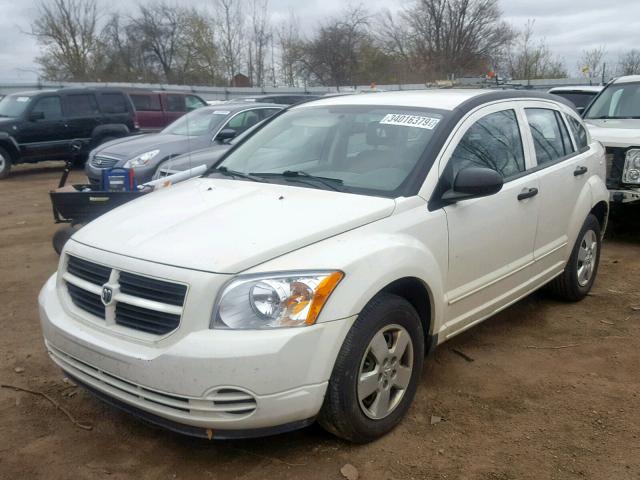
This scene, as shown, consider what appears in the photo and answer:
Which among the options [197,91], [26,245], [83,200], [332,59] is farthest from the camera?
[332,59]

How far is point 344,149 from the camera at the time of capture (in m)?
3.80

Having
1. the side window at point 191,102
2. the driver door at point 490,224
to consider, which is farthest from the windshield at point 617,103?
the side window at point 191,102

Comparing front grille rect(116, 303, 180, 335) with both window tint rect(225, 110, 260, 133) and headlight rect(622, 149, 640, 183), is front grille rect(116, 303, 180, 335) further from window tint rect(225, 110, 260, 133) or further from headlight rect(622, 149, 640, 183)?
window tint rect(225, 110, 260, 133)

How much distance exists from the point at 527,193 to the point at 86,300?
9.24ft

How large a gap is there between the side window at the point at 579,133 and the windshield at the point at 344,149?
75.9 inches

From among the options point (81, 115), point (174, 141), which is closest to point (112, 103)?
point (81, 115)

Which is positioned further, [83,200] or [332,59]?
[332,59]

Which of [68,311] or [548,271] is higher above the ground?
[68,311]

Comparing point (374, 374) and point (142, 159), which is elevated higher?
point (142, 159)

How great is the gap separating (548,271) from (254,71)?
35.3 m

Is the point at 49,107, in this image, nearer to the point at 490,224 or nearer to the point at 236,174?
the point at 236,174

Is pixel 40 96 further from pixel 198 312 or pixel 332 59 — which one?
pixel 332 59

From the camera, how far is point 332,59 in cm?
4050

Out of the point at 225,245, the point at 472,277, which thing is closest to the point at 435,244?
the point at 472,277
